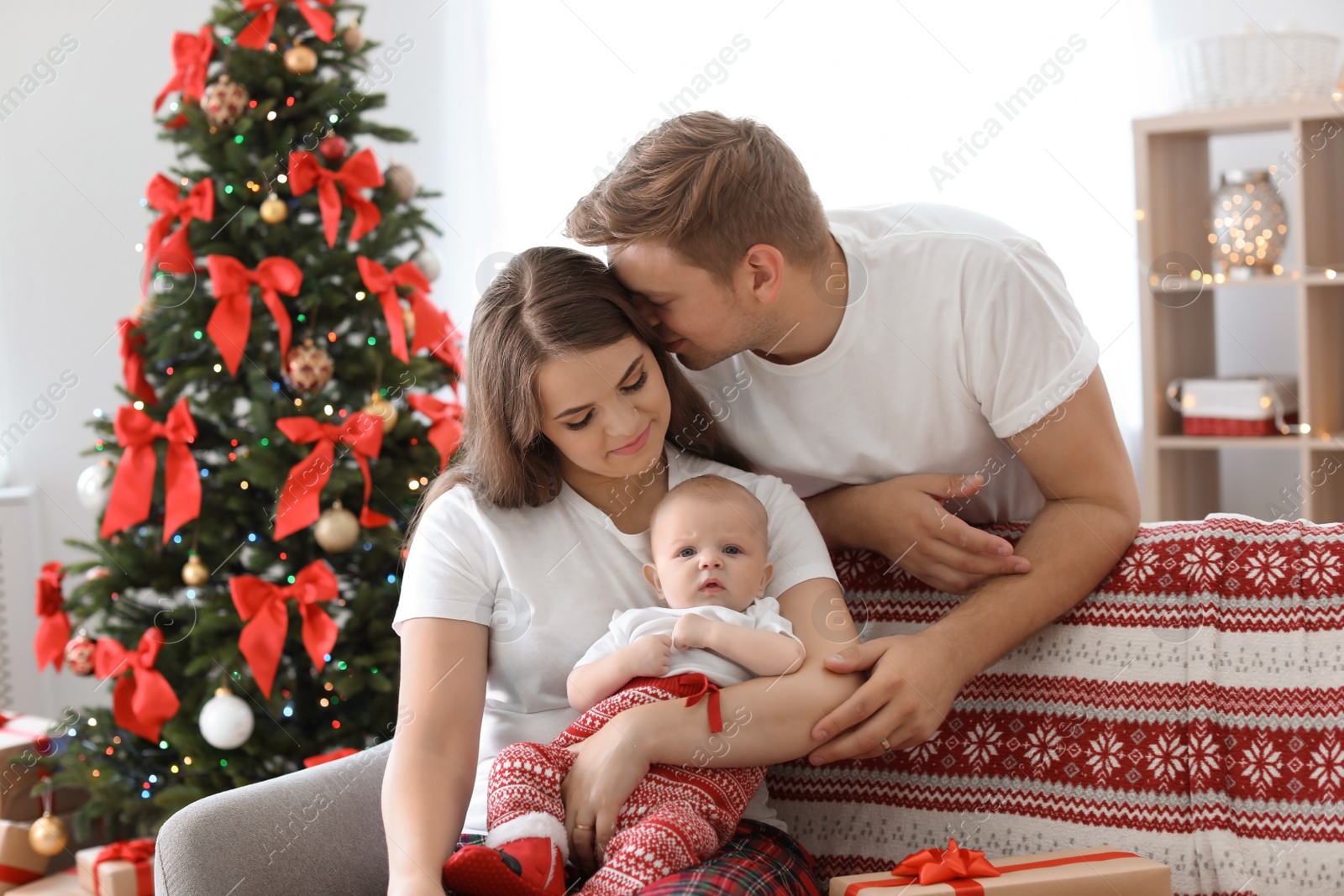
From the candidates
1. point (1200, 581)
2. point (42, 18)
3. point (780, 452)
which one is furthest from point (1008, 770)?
point (42, 18)

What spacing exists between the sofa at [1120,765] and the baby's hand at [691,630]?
37 cm

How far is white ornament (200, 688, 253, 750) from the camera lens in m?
2.37

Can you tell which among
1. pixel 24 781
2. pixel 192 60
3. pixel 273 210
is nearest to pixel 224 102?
pixel 192 60

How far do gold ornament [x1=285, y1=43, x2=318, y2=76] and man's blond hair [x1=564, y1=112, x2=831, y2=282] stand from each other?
3.68 feet

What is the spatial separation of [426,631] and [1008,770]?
792mm

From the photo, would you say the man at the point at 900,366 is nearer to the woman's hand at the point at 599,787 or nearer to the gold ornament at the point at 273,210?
the woman's hand at the point at 599,787

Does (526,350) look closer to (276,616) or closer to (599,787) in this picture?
(599,787)

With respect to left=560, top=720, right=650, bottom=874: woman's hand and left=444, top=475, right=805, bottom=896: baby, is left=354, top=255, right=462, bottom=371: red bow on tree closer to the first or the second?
left=444, top=475, right=805, bottom=896: baby

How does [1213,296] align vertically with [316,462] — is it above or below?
above

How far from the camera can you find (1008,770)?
1578 millimetres

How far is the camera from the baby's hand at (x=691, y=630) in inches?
56.3

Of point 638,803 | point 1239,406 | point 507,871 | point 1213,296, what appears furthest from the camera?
point 1213,296

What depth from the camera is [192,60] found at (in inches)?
97.4

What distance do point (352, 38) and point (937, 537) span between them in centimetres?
175
